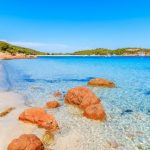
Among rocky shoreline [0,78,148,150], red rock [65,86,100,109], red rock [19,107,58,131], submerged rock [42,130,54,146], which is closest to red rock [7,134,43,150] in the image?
rocky shoreline [0,78,148,150]

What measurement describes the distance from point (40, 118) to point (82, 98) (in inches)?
218

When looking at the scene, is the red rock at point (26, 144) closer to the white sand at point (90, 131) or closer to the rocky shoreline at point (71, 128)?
the rocky shoreline at point (71, 128)

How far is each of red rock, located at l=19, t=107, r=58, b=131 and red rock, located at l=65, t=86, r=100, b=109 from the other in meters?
4.32

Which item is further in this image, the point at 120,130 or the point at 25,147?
the point at 120,130

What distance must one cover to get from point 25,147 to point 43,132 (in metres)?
2.90

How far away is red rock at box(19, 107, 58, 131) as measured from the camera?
46.2ft

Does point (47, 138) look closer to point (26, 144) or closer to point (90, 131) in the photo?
point (26, 144)

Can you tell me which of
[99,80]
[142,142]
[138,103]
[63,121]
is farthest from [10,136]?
[99,80]

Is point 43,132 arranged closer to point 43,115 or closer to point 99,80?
point 43,115

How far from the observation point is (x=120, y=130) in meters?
14.1

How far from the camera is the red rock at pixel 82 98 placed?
60.1 ft

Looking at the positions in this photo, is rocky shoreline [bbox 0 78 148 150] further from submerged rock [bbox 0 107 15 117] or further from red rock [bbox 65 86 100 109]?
submerged rock [bbox 0 107 15 117]

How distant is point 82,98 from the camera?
19312mm

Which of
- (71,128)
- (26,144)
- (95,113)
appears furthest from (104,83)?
(26,144)
